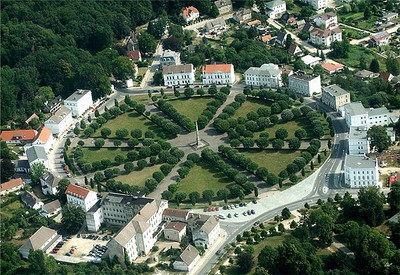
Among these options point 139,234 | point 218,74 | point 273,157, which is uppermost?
point 218,74

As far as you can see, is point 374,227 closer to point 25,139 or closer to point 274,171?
point 274,171

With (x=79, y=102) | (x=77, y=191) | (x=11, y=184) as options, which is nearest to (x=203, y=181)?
(x=77, y=191)

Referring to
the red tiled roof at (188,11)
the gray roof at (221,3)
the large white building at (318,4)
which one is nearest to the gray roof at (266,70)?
the large white building at (318,4)

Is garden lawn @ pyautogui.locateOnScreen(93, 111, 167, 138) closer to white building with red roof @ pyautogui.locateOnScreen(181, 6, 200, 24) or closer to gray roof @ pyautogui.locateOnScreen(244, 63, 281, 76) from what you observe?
gray roof @ pyautogui.locateOnScreen(244, 63, 281, 76)

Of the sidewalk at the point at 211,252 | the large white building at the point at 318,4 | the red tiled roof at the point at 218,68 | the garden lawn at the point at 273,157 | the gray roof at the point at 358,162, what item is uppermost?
the large white building at the point at 318,4

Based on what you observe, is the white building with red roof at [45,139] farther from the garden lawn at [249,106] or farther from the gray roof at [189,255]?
the gray roof at [189,255]

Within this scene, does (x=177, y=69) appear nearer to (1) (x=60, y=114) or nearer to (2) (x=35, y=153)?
(1) (x=60, y=114)
